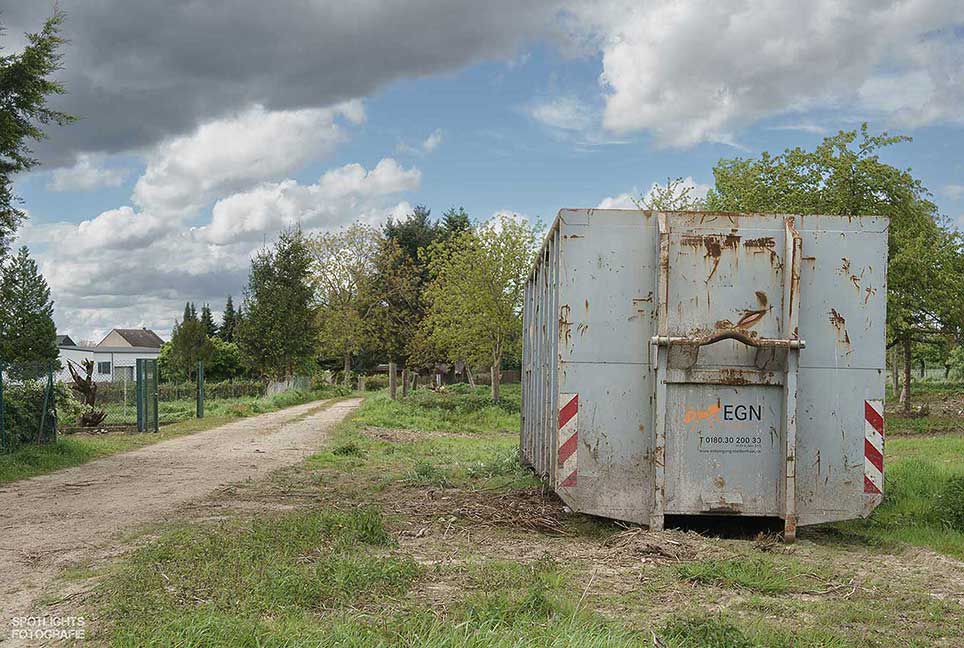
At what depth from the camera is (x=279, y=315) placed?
43.6 meters

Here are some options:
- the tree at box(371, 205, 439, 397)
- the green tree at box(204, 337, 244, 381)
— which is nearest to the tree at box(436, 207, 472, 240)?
the tree at box(371, 205, 439, 397)

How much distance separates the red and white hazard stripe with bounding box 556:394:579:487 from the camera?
308 inches

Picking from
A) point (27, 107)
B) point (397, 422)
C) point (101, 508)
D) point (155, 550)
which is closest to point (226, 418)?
point (397, 422)

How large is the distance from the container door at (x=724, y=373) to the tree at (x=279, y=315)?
37.7 m

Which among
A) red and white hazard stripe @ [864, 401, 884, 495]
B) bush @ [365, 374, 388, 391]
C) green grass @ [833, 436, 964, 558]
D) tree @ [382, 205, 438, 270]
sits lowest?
bush @ [365, 374, 388, 391]

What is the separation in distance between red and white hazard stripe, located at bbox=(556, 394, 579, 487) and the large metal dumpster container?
0.01 meters

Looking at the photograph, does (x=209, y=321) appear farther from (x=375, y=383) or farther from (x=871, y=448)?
(x=871, y=448)

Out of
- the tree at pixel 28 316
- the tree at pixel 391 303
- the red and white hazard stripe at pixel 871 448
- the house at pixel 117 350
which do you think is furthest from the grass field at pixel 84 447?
the tree at pixel 28 316

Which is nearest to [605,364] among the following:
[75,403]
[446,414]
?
[75,403]

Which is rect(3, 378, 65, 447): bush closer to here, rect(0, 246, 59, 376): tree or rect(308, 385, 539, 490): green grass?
rect(308, 385, 539, 490): green grass

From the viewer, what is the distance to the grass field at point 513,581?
4.73m

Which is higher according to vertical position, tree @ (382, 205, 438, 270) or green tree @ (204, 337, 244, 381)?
tree @ (382, 205, 438, 270)

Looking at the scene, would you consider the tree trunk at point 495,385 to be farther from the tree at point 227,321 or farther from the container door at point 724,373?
the tree at point 227,321

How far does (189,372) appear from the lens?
216 feet
